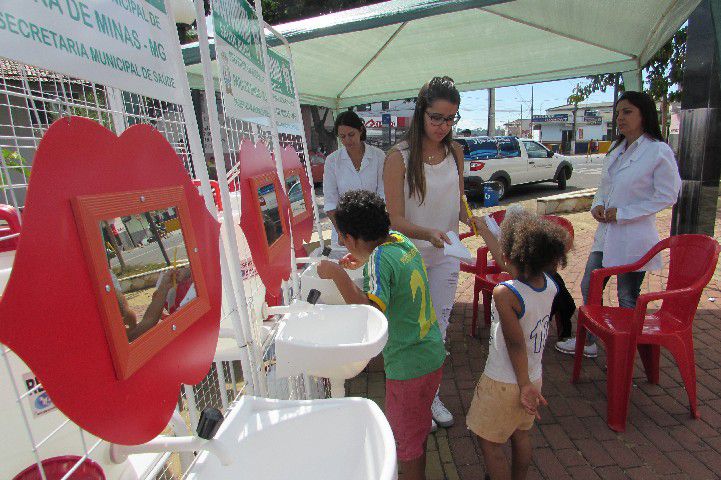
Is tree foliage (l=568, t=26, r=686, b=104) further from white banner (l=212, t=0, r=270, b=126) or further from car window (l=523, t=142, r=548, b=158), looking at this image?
white banner (l=212, t=0, r=270, b=126)

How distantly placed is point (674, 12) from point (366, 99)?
13.2 ft

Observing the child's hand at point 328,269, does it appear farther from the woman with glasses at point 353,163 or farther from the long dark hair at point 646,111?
the long dark hair at point 646,111

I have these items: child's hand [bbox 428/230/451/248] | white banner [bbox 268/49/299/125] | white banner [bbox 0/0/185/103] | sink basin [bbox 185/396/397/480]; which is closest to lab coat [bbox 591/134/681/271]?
child's hand [bbox 428/230/451/248]

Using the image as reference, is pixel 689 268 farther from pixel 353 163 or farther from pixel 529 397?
pixel 353 163

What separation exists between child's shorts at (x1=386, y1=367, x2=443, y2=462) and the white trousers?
0.64 metres

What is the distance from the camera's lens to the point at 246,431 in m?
0.95

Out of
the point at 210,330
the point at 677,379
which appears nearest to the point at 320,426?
the point at 210,330

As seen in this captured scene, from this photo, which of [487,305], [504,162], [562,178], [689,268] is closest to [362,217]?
[689,268]

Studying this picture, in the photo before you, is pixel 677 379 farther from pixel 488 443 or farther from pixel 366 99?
pixel 366 99

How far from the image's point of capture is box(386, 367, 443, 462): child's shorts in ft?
5.45

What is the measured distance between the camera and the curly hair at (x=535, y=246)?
1602 millimetres

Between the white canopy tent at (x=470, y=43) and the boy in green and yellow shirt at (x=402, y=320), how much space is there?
4.98ft

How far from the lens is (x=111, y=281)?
0.69 meters

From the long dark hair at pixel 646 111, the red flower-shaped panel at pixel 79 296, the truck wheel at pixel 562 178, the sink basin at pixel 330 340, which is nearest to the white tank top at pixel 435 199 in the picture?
the sink basin at pixel 330 340
